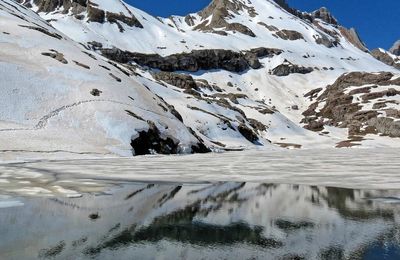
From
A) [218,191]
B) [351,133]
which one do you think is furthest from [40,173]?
[351,133]

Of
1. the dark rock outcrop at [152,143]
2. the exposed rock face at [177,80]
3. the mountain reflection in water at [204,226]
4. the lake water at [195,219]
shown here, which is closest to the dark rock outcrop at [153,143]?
the dark rock outcrop at [152,143]

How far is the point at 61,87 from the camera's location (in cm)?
6719

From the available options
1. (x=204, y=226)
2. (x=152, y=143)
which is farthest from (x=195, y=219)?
(x=152, y=143)

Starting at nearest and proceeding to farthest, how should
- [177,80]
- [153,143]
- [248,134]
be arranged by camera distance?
[153,143]
[248,134]
[177,80]

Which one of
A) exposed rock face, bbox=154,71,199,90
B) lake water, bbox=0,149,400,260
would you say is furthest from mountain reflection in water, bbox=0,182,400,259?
exposed rock face, bbox=154,71,199,90

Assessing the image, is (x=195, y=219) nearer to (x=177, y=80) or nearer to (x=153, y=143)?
(x=153, y=143)

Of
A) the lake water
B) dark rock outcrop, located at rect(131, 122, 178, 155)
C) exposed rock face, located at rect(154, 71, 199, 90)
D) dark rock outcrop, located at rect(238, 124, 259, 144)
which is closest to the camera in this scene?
the lake water

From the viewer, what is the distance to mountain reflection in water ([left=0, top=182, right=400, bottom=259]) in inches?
410

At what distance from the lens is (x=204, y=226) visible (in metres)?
13.4

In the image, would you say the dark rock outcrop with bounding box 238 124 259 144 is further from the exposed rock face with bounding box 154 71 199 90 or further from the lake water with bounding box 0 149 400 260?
the lake water with bounding box 0 149 400 260

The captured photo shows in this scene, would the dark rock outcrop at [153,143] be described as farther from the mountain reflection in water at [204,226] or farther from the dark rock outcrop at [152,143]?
the mountain reflection in water at [204,226]

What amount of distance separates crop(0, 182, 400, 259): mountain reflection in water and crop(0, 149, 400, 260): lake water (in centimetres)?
3

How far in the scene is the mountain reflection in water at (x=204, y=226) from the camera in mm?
10414

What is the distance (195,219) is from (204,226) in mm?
1127
